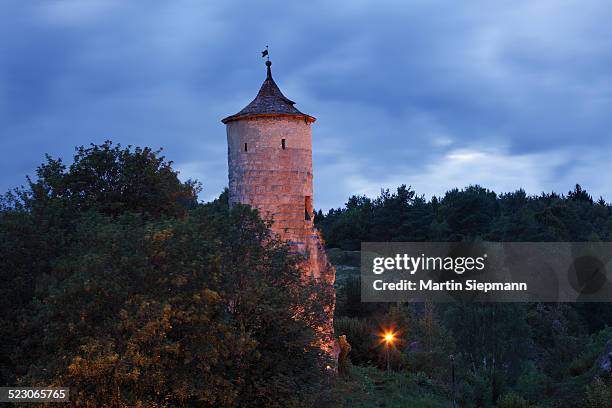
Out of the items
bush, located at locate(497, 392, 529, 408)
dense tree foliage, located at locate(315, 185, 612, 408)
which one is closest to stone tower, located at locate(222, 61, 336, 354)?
dense tree foliage, located at locate(315, 185, 612, 408)

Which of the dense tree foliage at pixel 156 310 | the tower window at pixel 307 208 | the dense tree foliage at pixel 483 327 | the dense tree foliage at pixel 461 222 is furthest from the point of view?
the dense tree foliage at pixel 461 222

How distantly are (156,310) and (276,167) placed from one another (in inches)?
439

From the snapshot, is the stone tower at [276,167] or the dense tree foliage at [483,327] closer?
the stone tower at [276,167]

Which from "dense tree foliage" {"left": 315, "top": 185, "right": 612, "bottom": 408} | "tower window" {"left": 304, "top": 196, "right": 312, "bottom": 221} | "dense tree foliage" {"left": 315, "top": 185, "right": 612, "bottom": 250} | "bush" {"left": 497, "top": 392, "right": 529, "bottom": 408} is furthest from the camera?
"dense tree foliage" {"left": 315, "top": 185, "right": 612, "bottom": 250}

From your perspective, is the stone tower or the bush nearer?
the stone tower

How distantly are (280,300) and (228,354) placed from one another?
2.25 meters

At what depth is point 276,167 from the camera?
2711cm

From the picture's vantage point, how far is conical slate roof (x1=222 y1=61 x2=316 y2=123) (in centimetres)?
2706

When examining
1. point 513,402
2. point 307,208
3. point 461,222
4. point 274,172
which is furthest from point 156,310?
point 461,222

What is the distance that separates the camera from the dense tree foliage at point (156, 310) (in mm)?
17094

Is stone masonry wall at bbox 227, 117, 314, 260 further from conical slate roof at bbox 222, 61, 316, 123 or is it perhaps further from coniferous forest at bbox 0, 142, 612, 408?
coniferous forest at bbox 0, 142, 612, 408

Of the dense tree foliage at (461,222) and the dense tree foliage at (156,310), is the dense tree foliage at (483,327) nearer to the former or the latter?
the dense tree foliage at (461,222)

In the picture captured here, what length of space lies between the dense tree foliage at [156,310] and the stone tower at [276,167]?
531 centimetres

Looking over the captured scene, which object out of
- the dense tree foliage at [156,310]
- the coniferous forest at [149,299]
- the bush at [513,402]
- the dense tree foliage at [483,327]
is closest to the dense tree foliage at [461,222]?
the dense tree foliage at [483,327]
